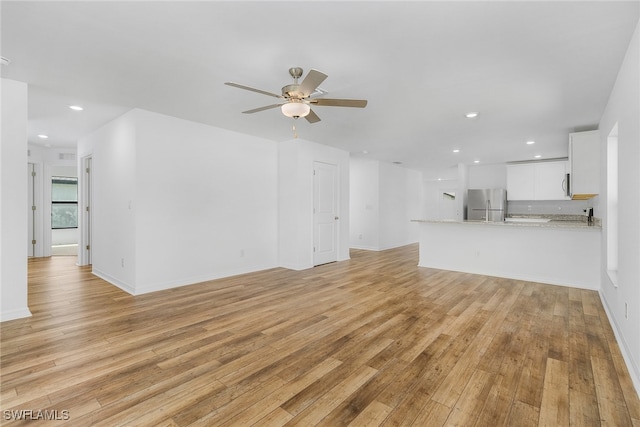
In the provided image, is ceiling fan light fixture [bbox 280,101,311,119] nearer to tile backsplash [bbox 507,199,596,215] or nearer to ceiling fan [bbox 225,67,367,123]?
ceiling fan [bbox 225,67,367,123]

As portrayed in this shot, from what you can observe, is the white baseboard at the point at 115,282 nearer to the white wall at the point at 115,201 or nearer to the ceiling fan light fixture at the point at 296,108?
the white wall at the point at 115,201

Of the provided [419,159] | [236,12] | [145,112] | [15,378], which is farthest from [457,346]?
[419,159]

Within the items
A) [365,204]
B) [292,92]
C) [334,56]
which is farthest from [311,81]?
[365,204]

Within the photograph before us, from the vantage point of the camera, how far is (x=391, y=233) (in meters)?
8.97

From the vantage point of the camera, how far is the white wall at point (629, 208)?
2117 mm

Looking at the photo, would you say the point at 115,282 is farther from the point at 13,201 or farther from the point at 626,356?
the point at 626,356

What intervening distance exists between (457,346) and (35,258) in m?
9.06

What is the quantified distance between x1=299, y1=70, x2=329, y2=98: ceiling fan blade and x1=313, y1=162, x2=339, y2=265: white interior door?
361cm

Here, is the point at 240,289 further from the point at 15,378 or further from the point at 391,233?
the point at 391,233

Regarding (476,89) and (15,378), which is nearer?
(15,378)

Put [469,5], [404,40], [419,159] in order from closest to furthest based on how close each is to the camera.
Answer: [469,5] → [404,40] → [419,159]

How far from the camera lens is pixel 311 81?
2420 mm

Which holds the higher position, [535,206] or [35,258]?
[535,206]

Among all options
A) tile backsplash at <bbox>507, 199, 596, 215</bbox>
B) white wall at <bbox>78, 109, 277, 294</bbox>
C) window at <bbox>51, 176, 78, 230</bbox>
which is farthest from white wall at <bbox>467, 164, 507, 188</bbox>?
window at <bbox>51, 176, 78, 230</bbox>
